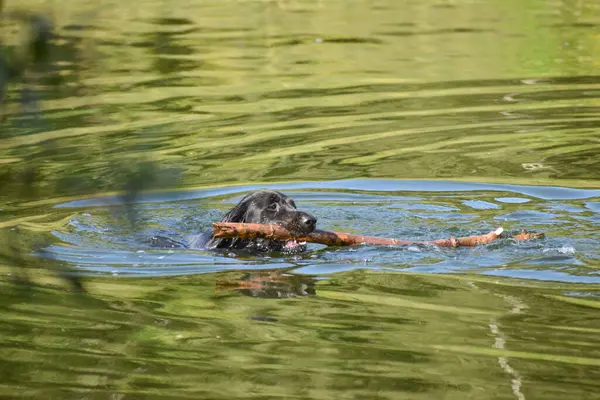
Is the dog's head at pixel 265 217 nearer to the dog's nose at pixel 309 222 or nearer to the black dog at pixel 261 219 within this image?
the black dog at pixel 261 219

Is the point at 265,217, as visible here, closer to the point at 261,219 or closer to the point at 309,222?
the point at 261,219

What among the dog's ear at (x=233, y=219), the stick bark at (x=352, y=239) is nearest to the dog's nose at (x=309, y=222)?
the stick bark at (x=352, y=239)

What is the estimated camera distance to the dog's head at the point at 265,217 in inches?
352

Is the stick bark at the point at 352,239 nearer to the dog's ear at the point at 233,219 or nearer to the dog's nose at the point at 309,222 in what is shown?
the dog's nose at the point at 309,222

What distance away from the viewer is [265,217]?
30.5 ft

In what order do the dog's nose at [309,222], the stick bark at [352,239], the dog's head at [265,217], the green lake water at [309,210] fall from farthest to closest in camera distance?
the dog's head at [265,217]
the dog's nose at [309,222]
the stick bark at [352,239]
the green lake water at [309,210]

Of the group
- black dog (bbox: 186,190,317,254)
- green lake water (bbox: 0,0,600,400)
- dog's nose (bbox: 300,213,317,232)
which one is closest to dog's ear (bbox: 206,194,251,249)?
black dog (bbox: 186,190,317,254)

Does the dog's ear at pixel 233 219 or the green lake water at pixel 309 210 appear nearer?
the green lake water at pixel 309 210

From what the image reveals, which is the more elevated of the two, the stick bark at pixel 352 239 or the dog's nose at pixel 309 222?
the dog's nose at pixel 309 222

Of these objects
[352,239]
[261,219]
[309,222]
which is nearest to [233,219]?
[261,219]

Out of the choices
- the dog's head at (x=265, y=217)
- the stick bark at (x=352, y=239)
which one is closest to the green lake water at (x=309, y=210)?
the stick bark at (x=352, y=239)

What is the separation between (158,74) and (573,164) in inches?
317

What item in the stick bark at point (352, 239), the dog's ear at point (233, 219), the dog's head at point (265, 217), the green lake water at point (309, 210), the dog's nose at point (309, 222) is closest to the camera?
the green lake water at point (309, 210)

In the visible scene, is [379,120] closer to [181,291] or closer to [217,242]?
[217,242]
